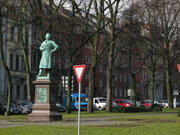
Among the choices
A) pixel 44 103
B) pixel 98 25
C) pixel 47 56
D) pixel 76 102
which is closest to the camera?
pixel 44 103

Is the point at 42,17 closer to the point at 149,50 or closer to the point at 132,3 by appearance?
the point at 132,3

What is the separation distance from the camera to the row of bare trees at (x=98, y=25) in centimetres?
3522

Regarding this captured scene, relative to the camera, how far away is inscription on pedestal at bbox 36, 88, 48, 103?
2495cm

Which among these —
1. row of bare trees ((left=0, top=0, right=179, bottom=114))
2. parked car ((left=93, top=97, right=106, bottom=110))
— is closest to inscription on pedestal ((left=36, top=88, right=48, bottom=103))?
row of bare trees ((left=0, top=0, right=179, bottom=114))

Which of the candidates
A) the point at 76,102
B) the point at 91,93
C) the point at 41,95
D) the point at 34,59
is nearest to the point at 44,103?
the point at 41,95

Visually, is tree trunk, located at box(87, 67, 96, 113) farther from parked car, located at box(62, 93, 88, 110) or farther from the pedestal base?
the pedestal base

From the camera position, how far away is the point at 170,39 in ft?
165

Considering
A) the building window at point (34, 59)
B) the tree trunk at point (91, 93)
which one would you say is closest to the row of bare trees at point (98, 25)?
the tree trunk at point (91, 93)

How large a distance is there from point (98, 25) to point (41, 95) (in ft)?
56.5

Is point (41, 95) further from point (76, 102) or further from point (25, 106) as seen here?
point (76, 102)

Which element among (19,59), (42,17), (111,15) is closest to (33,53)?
(19,59)

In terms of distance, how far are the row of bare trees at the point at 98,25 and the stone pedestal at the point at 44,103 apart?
27.9 feet

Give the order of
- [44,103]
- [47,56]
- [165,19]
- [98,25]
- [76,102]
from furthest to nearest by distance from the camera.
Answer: [76,102], [165,19], [98,25], [47,56], [44,103]

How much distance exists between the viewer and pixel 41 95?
82.4 feet
